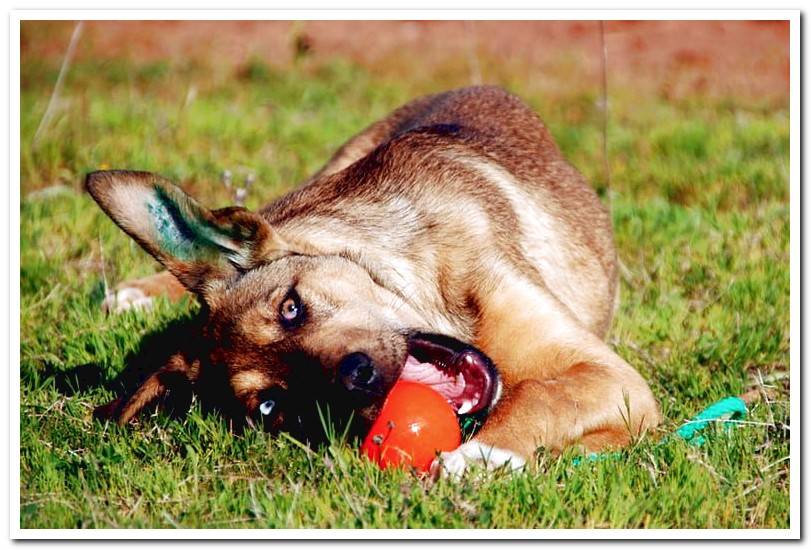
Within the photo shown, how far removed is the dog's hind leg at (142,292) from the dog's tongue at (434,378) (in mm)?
2144

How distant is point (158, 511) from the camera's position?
13.0ft

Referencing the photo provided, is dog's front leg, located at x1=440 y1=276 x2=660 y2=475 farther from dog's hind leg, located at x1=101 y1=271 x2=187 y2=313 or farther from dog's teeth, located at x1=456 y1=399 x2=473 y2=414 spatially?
dog's hind leg, located at x1=101 y1=271 x2=187 y2=313

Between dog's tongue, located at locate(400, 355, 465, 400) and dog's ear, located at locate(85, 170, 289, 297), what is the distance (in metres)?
0.73

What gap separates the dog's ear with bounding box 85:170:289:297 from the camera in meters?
4.49

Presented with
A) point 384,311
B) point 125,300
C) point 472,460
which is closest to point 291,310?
point 384,311

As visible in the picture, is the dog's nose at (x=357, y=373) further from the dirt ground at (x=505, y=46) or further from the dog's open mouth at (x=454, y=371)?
the dirt ground at (x=505, y=46)

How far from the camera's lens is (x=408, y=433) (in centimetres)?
412

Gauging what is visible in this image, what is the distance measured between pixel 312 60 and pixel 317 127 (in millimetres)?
1970

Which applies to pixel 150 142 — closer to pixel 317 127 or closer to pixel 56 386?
pixel 317 127

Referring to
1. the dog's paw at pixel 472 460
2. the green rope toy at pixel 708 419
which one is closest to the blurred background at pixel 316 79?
the green rope toy at pixel 708 419

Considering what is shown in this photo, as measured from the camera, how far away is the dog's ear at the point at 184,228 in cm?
449

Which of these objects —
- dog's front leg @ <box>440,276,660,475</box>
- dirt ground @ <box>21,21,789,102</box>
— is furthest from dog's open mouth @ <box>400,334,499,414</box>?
dirt ground @ <box>21,21,789,102</box>
